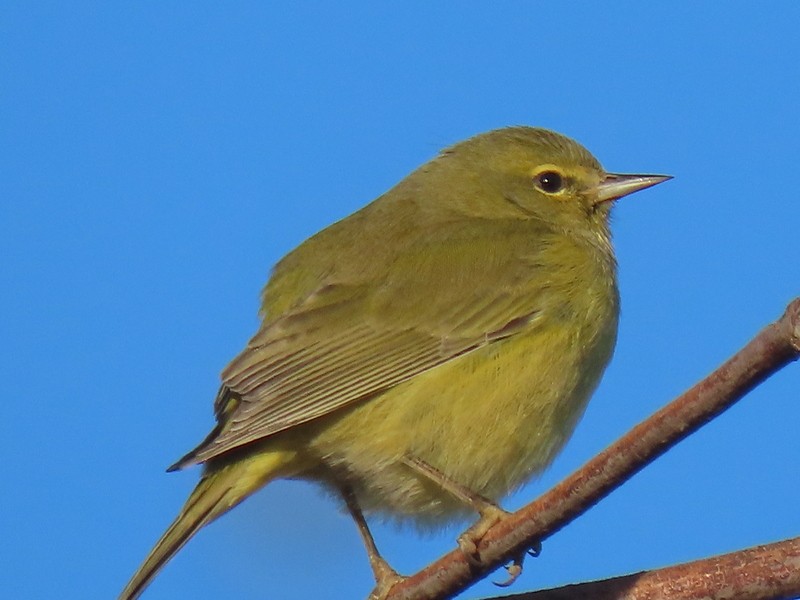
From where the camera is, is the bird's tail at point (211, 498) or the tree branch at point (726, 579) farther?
the bird's tail at point (211, 498)

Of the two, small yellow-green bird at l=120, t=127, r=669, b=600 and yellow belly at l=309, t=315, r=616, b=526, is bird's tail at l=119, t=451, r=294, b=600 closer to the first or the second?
small yellow-green bird at l=120, t=127, r=669, b=600

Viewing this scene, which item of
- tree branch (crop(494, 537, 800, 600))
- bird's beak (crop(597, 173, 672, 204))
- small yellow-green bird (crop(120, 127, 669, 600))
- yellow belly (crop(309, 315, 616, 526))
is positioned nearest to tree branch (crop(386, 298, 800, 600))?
tree branch (crop(494, 537, 800, 600))

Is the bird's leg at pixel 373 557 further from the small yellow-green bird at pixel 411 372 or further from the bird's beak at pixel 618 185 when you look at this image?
the bird's beak at pixel 618 185

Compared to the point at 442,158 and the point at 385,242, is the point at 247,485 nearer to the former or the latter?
the point at 385,242

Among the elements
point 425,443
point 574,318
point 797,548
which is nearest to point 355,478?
point 425,443

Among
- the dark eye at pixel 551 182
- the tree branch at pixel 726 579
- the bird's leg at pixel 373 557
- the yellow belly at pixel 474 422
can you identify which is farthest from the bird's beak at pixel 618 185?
the tree branch at pixel 726 579
